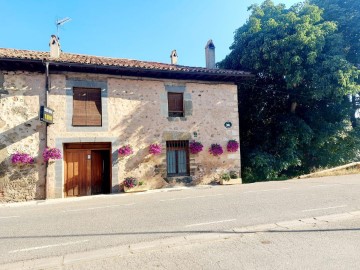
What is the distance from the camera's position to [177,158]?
11406 millimetres

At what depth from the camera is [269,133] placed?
14117 millimetres

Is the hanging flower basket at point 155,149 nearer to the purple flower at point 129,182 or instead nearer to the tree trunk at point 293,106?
the purple flower at point 129,182

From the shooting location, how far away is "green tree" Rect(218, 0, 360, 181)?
11.8m

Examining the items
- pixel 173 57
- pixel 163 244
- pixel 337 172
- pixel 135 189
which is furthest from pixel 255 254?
pixel 173 57

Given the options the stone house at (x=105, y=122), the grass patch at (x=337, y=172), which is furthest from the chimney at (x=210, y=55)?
the grass patch at (x=337, y=172)

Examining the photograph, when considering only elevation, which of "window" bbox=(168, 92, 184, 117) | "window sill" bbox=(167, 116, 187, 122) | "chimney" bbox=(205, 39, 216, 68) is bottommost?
"window sill" bbox=(167, 116, 187, 122)

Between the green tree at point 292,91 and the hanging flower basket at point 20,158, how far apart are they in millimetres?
9795

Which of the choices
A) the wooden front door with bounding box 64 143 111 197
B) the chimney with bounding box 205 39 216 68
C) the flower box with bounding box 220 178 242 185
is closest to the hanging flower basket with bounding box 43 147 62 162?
the wooden front door with bounding box 64 143 111 197

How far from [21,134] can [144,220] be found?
703 centimetres

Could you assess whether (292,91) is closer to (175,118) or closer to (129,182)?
(175,118)

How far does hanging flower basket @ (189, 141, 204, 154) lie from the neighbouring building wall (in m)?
6.15

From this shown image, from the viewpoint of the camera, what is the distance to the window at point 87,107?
10.1m

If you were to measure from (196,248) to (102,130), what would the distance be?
7744 millimetres

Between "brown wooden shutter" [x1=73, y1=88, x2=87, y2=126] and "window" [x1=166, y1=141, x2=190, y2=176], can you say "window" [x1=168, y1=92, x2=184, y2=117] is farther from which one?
"brown wooden shutter" [x1=73, y1=88, x2=87, y2=126]
